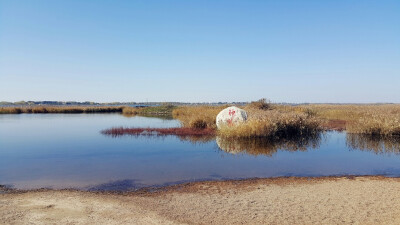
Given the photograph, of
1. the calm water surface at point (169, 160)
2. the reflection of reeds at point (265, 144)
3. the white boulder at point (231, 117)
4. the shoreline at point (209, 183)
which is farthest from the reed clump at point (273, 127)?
the shoreline at point (209, 183)

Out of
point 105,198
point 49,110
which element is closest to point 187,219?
point 105,198

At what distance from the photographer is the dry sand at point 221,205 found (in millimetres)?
6316

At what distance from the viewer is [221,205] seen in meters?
7.32

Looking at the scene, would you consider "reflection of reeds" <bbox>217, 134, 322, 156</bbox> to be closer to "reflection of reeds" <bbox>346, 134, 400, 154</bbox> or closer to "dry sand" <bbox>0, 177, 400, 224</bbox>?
"reflection of reeds" <bbox>346, 134, 400, 154</bbox>

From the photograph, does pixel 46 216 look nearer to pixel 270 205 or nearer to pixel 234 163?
pixel 270 205

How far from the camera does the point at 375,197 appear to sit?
308 inches

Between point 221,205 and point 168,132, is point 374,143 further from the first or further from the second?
point 221,205

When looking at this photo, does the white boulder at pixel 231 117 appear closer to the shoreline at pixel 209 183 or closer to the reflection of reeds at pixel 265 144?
the reflection of reeds at pixel 265 144

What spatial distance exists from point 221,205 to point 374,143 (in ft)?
48.6

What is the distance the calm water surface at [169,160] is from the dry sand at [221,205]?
1.51 metres

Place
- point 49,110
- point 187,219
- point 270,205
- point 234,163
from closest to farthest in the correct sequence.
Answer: point 187,219 → point 270,205 → point 234,163 → point 49,110

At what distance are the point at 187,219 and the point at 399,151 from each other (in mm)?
14095

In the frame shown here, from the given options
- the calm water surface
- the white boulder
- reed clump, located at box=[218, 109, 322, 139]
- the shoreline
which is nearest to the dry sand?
the shoreline

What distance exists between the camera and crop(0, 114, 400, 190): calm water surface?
10438 mm
